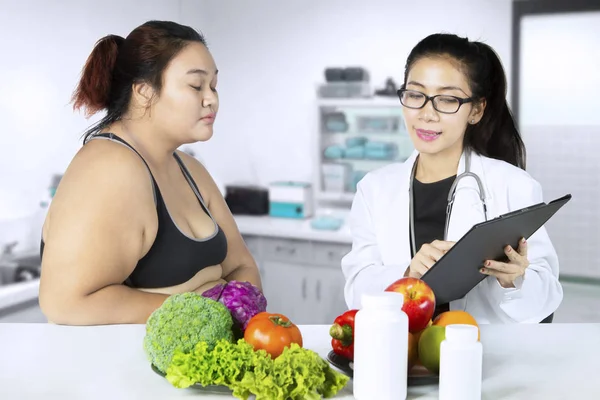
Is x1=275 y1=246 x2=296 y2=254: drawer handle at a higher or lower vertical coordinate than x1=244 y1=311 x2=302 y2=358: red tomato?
lower

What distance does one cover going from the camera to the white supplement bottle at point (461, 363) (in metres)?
1.04

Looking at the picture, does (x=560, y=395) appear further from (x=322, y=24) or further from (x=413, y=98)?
(x=322, y=24)

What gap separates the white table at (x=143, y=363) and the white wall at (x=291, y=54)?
10.5 feet

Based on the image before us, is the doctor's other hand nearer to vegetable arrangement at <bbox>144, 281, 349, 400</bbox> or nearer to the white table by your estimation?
the white table

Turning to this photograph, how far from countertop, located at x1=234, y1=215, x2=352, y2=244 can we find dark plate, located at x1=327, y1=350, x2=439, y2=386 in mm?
2703

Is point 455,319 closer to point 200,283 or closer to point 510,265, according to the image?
point 510,265

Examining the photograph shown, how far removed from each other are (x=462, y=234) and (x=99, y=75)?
1073 mm

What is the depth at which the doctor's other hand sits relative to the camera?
160 cm

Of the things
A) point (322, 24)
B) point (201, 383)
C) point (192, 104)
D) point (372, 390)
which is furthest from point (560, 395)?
point (322, 24)

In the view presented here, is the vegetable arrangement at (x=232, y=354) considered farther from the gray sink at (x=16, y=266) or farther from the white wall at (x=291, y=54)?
the white wall at (x=291, y=54)

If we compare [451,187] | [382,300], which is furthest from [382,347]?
[451,187]

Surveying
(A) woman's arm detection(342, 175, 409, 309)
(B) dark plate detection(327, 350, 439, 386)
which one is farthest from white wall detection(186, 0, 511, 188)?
(B) dark plate detection(327, 350, 439, 386)

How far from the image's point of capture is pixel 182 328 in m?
1.18

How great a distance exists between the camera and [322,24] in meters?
4.77
